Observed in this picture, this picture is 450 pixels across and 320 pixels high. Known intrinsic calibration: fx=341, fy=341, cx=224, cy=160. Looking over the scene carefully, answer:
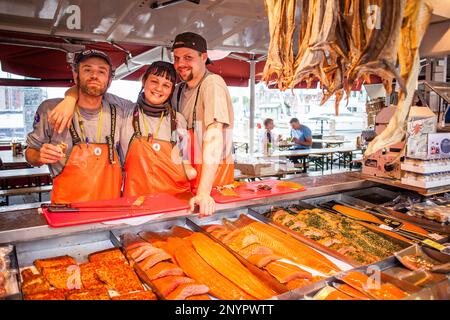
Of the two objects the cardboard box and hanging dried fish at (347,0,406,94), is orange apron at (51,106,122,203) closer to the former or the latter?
hanging dried fish at (347,0,406,94)

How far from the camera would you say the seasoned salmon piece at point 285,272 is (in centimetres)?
164

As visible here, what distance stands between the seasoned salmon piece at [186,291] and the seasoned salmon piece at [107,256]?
0.41 metres

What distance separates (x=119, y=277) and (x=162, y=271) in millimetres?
212

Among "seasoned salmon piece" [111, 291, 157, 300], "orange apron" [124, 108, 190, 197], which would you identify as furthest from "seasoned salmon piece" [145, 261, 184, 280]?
"orange apron" [124, 108, 190, 197]

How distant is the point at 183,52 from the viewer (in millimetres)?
2787

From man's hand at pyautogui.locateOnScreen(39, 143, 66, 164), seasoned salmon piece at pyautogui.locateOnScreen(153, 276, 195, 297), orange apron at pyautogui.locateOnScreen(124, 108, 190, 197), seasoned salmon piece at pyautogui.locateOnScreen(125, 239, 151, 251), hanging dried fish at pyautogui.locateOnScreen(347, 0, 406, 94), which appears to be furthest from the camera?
orange apron at pyautogui.locateOnScreen(124, 108, 190, 197)

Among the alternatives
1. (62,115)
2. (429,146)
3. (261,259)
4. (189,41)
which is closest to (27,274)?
(261,259)

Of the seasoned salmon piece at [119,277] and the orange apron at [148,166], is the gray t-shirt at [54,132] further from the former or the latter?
the seasoned salmon piece at [119,277]

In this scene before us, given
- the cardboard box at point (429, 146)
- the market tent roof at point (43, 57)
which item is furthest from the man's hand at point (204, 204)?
the market tent roof at point (43, 57)

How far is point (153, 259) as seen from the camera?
174 cm

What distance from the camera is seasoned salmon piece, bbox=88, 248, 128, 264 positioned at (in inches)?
70.9

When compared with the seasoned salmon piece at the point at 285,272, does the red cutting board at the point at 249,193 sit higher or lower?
higher

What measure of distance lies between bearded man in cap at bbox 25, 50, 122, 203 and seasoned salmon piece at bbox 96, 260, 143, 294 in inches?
45.1
